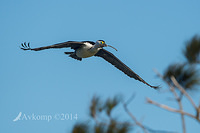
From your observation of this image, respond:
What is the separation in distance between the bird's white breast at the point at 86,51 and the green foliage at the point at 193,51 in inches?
317

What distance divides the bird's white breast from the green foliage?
317 inches

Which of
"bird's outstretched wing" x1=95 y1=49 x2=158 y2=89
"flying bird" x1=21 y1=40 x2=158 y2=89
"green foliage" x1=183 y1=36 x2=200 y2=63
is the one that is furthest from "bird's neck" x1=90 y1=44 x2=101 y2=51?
"green foliage" x1=183 y1=36 x2=200 y2=63

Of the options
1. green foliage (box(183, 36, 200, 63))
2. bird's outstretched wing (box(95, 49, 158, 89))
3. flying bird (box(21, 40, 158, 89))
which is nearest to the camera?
green foliage (box(183, 36, 200, 63))

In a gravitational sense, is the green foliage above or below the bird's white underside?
below

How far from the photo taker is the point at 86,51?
12.1 m

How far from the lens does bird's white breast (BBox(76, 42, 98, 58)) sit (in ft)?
39.3

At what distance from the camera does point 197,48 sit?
12.7ft

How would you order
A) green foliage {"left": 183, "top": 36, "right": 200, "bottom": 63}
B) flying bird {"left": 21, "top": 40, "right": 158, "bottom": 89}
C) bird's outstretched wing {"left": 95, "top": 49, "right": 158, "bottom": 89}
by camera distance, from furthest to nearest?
bird's outstretched wing {"left": 95, "top": 49, "right": 158, "bottom": 89} → flying bird {"left": 21, "top": 40, "right": 158, "bottom": 89} → green foliage {"left": 183, "top": 36, "right": 200, "bottom": 63}

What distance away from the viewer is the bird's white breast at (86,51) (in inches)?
472

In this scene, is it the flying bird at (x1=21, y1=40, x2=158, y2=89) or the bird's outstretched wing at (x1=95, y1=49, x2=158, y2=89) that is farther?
the bird's outstretched wing at (x1=95, y1=49, x2=158, y2=89)

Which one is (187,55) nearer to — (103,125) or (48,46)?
(103,125)

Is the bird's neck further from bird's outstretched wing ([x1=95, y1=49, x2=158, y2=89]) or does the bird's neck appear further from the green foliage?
the green foliage

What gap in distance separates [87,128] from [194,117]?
123 centimetres

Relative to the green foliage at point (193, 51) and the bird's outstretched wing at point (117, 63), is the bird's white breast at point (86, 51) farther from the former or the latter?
the green foliage at point (193, 51)
